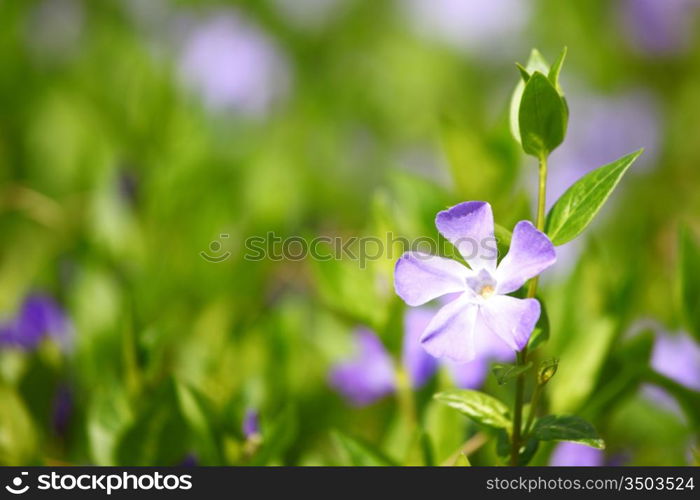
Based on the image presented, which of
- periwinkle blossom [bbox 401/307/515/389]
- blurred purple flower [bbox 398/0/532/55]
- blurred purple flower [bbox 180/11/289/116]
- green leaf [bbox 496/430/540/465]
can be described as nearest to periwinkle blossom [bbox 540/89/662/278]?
blurred purple flower [bbox 398/0/532/55]

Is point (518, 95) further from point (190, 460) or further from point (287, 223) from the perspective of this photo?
point (287, 223)

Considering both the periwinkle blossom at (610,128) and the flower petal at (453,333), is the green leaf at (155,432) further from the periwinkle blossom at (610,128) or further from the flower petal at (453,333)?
the periwinkle blossom at (610,128)

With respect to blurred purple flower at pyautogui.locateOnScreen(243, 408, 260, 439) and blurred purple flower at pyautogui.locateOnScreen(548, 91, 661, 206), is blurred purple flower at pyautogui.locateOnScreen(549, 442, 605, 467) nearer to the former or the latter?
blurred purple flower at pyautogui.locateOnScreen(243, 408, 260, 439)

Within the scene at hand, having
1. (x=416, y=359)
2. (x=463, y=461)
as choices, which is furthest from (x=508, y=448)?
(x=416, y=359)
